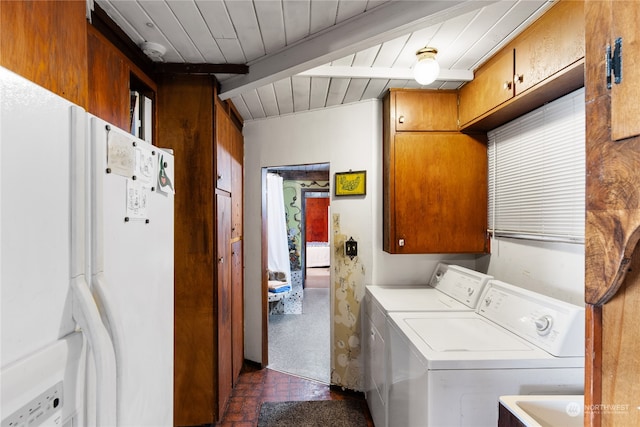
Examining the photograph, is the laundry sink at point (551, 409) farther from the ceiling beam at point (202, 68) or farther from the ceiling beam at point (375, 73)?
the ceiling beam at point (202, 68)

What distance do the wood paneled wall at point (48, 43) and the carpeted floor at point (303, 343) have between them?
268cm

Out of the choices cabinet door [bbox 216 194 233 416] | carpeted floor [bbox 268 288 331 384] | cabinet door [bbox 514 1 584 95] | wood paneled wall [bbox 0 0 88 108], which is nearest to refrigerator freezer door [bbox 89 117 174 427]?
wood paneled wall [bbox 0 0 88 108]

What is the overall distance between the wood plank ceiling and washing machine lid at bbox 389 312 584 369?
140 centimetres

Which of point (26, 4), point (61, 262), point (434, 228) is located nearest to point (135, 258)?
point (61, 262)

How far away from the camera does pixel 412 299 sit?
2074mm

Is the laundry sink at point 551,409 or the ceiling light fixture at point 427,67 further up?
the ceiling light fixture at point 427,67

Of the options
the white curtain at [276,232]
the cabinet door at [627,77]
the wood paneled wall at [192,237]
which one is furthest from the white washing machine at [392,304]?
the white curtain at [276,232]

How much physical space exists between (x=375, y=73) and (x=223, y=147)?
1.14 m

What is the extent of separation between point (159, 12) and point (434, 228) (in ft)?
6.66

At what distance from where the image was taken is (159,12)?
1.34 m

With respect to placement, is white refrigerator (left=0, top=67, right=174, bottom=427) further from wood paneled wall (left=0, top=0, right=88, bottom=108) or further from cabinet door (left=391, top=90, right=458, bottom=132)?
cabinet door (left=391, top=90, right=458, bottom=132)

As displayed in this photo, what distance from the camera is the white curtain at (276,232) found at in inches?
177

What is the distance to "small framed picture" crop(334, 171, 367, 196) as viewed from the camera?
2.48 m

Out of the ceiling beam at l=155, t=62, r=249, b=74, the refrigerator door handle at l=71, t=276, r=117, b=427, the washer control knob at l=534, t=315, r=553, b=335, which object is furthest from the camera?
the ceiling beam at l=155, t=62, r=249, b=74
